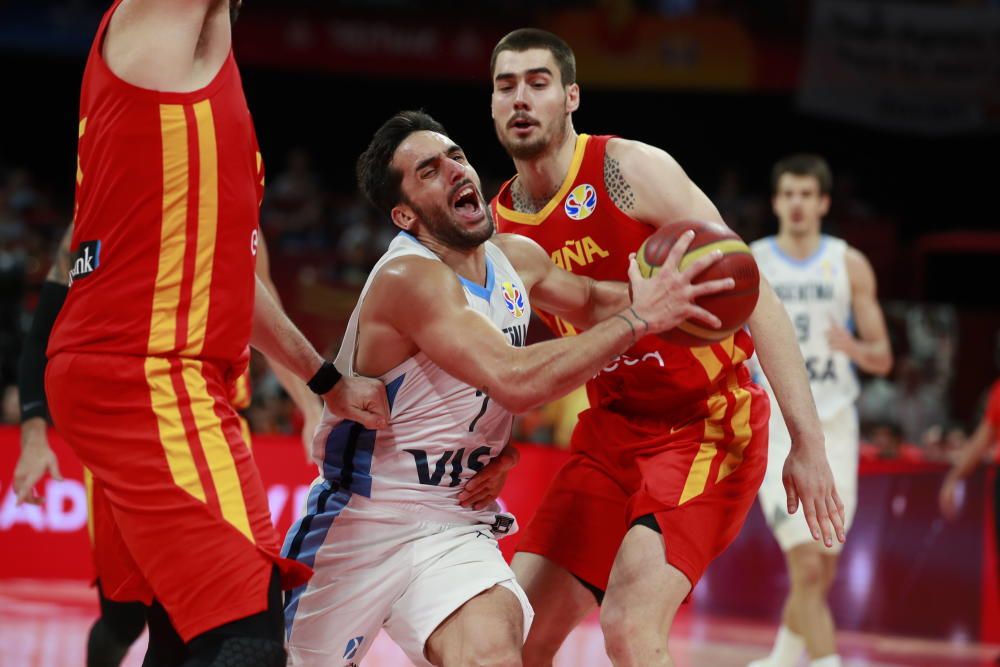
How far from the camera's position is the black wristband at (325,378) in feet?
12.3

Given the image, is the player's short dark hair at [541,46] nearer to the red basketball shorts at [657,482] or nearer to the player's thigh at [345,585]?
the red basketball shorts at [657,482]

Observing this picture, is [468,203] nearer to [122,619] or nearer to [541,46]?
[541,46]

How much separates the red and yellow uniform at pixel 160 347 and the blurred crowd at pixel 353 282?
22.2ft

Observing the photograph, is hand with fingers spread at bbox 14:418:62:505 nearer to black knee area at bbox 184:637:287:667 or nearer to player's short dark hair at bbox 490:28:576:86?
black knee area at bbox 184:637:287:667

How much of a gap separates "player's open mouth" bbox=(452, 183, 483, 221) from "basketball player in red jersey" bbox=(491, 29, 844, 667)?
654 millimetres

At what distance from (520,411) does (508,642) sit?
64 cm

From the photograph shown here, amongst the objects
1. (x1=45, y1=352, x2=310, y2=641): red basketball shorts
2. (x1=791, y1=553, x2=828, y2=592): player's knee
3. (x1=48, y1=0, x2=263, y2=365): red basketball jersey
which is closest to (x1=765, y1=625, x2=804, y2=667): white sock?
(x1=791, y1=553, x2=828, y2=592): player's knee

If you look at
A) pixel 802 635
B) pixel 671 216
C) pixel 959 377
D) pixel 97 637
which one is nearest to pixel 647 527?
pixel 671 216

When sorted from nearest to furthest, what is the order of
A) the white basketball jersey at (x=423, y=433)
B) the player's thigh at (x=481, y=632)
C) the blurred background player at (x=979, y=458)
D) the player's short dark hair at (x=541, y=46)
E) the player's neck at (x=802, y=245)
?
the player's thigh at (x=481, y=632)
the white basketball jersey at (x=423, y=433)
the player's short dark hair at (x=541, y=46)
the player's neck at (x=802, y=245)
the blurred background player at (x=979, y=458)

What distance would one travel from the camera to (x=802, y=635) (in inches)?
259

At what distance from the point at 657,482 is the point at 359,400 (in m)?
1.05

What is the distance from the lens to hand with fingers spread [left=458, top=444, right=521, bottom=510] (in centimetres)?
390

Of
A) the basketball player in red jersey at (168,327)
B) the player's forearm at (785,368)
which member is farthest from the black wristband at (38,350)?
the player's forearm at (785,368)

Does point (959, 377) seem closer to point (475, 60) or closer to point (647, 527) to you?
point (475, 60)
